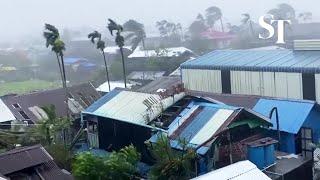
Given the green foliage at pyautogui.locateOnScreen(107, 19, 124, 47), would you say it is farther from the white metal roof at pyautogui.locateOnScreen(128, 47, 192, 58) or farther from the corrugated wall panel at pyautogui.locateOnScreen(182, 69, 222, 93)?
the white metal roof at pyautogui.locateOnScreen(128, 47, 192, 58)

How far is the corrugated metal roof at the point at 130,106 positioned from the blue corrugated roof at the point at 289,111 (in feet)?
12.5

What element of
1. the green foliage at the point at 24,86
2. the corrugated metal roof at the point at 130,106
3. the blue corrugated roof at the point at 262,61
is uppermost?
the blue corrugated roof at the point at 262,61

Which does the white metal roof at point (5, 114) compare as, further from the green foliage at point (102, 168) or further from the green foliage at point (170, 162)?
the green foliage at point (170, 162)

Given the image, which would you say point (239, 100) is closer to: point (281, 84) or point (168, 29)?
point (281, 84)

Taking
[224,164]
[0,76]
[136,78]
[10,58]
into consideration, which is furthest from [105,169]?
[10,58]

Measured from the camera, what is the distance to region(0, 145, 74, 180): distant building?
1380 centimetres

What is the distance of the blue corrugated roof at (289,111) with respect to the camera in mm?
17188

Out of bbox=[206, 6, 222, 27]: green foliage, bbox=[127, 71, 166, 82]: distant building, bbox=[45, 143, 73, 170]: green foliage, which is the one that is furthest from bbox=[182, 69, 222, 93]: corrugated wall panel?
bbox=[206, 6, 222, 27]: green foliage

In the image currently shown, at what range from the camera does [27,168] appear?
14086mm

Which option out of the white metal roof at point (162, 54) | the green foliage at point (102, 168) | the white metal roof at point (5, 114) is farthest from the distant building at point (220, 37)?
the green foliage at point (102, 168)

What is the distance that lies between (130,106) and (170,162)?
5.30 metres

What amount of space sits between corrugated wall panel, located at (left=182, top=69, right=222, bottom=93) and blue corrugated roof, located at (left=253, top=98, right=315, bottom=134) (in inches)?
200

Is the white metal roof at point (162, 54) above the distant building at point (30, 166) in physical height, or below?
above

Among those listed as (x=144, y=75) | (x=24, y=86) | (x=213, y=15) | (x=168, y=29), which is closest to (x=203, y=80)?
(x=144, y=75)
